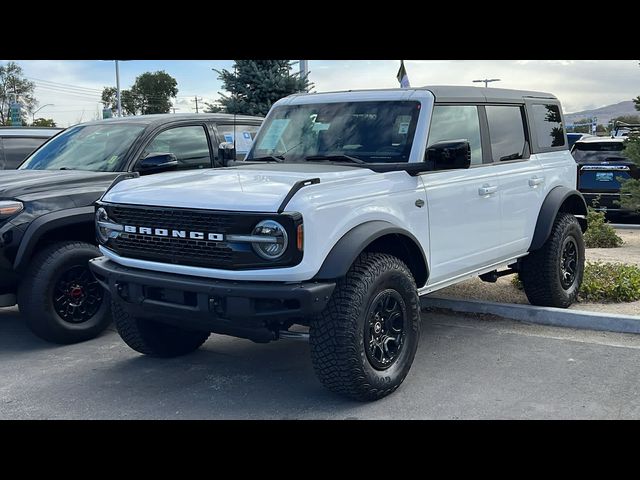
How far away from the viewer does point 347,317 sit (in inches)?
163

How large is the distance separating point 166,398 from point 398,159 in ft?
7.54

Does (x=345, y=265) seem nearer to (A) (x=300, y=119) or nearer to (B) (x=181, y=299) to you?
(B) (x=181, y=299)

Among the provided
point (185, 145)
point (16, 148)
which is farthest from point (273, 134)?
point (16, 148)

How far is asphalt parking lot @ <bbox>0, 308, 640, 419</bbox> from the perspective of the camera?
4.38 m

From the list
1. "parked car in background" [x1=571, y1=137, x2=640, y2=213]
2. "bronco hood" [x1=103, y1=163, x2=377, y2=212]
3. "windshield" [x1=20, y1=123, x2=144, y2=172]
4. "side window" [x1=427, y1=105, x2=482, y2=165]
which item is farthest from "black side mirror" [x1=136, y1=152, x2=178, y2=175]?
"parked car in background" [x1=571, y1=137, x2=640, y2=213]

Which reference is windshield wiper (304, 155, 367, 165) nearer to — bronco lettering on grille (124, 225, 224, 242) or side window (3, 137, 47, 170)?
bronco lettering on grille (124, 225, 224, 242)

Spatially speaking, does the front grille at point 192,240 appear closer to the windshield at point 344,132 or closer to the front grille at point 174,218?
the front grille at point 174,218

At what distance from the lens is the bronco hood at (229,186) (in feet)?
13.5

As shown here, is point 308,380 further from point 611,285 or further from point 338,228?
point 611,285

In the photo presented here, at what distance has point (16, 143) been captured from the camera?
30.0 feet

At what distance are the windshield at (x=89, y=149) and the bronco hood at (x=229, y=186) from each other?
1779 millimetres

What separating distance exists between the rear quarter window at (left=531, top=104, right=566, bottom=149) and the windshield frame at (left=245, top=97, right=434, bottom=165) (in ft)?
5.90

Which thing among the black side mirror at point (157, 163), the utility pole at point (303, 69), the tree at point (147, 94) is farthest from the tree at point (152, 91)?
the black side mirror at point (157, 163)

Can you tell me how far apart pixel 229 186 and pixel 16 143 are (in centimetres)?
587
